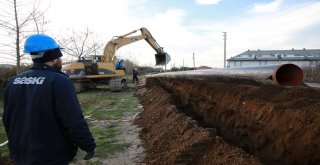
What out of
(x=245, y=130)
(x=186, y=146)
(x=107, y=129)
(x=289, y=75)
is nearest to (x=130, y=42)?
(x=107, y=129)

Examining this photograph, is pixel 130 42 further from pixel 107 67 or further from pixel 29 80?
pixel 29 80

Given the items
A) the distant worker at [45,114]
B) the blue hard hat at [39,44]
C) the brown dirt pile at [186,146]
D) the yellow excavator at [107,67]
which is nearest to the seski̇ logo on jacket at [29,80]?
the distant worker at [45,114]

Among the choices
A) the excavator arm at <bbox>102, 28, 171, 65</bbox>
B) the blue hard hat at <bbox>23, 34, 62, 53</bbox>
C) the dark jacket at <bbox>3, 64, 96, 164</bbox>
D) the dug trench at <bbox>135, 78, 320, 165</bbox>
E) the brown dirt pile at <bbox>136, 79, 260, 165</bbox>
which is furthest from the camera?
the excavator arm at <bbox>102, 28, 171, 65</bbox>

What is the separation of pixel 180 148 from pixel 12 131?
3.40 m

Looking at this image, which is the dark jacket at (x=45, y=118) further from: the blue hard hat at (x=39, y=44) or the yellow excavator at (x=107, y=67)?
the yellow excavator at (x=107, y=67)

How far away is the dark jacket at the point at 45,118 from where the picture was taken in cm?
326

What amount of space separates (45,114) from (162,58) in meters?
23.3

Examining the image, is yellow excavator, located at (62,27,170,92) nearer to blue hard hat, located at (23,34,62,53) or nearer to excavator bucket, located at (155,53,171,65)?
excavator bucket, located at (155,53,171,65)

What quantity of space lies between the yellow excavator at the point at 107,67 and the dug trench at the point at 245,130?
1425 centimetres

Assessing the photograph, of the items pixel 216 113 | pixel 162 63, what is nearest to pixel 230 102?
pixel 216 113

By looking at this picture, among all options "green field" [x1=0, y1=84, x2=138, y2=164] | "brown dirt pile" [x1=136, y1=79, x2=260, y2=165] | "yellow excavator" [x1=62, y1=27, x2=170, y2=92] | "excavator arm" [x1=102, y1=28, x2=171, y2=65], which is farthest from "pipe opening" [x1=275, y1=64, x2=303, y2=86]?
"excavator arm" [x1=102, y1=28, x2=171, y2=65]

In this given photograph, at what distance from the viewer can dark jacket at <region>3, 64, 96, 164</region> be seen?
→ 3.26 metres

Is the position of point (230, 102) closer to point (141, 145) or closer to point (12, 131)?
point (141, 145)

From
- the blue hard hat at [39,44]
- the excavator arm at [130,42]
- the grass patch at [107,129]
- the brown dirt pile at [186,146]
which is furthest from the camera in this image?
Result: the excavator arm at [130,42]
